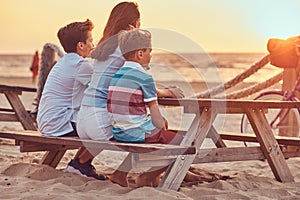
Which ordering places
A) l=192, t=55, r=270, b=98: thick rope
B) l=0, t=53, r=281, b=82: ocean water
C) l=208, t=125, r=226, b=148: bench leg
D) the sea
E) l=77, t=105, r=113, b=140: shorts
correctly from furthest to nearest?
l=0, t=53, r=281, b=82: ocean water → the sea → l=192, t=55, r=270, b=98: thick rope → l=208, t=125, r=226, b=148: bench leg → l=77, t=105, r=113, b=140: shorts

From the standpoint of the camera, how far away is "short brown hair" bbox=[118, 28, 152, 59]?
157 inches

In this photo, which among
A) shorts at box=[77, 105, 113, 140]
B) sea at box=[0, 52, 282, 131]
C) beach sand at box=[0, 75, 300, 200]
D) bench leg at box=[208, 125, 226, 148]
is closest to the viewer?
beach sand at box=[0, 75, 300, 200]

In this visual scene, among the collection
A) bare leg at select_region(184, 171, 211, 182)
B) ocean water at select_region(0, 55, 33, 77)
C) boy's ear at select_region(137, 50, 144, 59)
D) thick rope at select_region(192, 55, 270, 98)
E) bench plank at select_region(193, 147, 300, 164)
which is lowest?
ocean water at select_region(0, 55, 33, 77)

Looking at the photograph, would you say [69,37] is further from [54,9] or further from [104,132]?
[54,9]

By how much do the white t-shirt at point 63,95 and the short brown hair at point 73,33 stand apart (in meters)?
0.08

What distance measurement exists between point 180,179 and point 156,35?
1.09 meters

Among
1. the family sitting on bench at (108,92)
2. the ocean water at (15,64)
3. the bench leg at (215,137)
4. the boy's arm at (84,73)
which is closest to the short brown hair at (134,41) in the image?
the family sitting on bench at (108,92)

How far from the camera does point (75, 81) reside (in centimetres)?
461

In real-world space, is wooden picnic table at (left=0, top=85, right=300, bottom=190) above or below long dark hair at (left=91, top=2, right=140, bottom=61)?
below

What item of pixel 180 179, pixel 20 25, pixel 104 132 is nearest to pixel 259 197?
pixel 180 179

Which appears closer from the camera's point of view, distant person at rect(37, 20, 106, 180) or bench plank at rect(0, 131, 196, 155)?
bench plank at rect(0, 131, 196, 155)

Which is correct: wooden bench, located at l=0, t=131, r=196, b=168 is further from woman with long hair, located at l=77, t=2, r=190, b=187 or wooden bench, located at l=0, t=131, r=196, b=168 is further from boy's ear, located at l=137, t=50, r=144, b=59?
boy's ear, located at l=137, t=50, r=144, b=59

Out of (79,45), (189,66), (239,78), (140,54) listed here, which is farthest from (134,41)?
(189,66)

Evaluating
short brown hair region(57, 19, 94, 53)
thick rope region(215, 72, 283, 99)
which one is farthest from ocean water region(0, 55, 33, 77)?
short brown hair region(57, 19, 94, 53)
